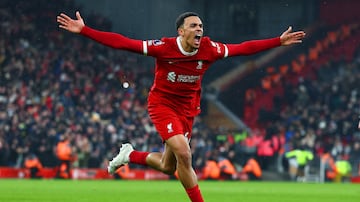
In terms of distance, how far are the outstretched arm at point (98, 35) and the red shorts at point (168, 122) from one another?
0.83 meters

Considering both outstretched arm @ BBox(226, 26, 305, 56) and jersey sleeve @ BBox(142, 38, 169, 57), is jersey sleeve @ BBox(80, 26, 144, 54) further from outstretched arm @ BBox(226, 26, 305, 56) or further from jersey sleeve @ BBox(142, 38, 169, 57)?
outstretched arm @ BBox(226, 26, 305, 56)

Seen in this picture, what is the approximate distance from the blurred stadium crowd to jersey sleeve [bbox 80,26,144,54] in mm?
16284

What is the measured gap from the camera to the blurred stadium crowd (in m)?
27.0

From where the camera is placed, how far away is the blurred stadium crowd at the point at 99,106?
1064 inches

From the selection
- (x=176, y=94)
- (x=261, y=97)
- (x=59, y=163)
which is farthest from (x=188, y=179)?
(x=261, y=97)

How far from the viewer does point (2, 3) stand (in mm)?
32781

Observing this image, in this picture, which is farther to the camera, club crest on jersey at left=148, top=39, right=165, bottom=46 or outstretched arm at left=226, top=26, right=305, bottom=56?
outstretched arm at left=226, top=26, right=305, bottom=56

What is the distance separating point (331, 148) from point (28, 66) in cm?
1003

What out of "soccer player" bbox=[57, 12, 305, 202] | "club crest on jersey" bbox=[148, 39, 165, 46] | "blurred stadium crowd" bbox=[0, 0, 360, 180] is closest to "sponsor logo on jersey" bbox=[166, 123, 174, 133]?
"soccer player" bbox=[57, 12, 305, 202]

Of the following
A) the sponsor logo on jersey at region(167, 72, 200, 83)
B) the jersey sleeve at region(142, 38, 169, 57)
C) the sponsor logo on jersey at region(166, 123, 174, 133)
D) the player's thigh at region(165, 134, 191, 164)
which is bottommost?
the player's thigh at region(165, 134, 191, 164)

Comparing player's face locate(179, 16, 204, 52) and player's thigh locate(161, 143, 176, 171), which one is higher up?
player's face locate(179, 16, 204, 52)

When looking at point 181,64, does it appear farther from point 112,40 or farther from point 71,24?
point 71,24

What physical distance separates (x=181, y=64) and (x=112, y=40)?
910mm

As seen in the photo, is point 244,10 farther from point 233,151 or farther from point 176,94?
point 176,94
